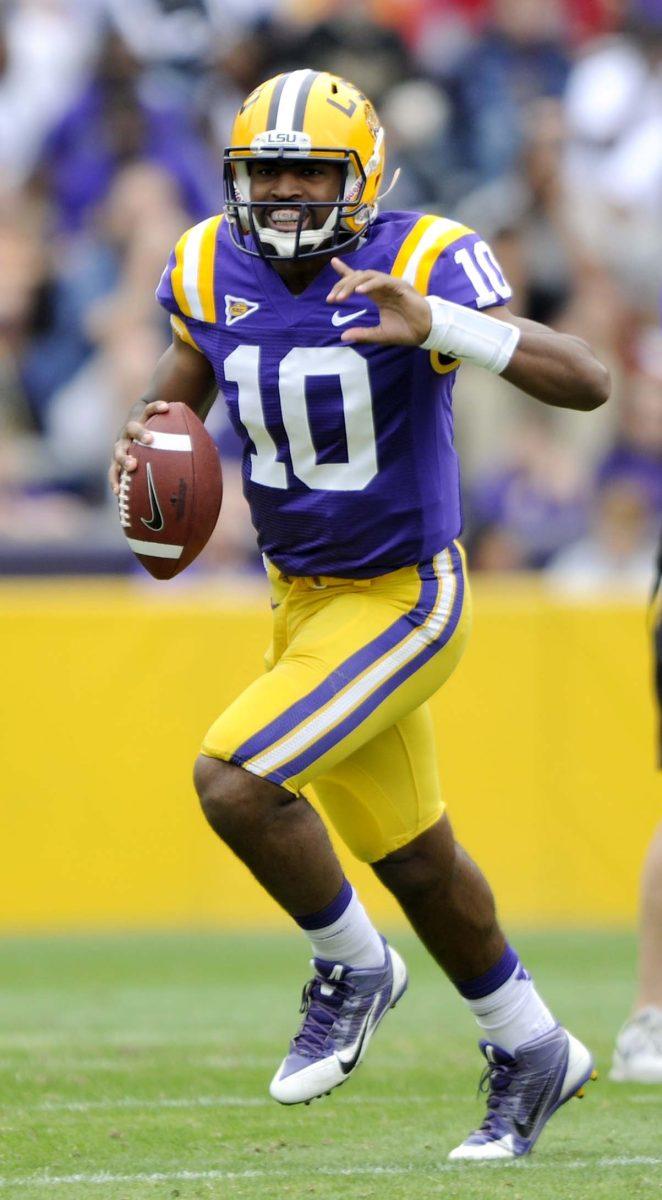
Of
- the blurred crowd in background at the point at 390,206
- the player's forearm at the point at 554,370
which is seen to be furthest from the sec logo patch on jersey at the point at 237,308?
the blurred crowd in background at the point at 390,206

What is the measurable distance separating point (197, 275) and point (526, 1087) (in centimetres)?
172

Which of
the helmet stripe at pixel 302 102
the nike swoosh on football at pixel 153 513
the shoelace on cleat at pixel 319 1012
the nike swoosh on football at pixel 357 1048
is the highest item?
the helmet stripe at pixel 302 102

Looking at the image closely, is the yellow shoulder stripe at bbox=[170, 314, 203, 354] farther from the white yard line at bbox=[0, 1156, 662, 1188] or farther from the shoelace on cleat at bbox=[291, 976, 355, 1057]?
the white yard line at bbox=[0, 1156, 662, 1188]

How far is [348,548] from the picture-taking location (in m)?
3.96

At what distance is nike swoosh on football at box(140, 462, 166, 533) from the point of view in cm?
400

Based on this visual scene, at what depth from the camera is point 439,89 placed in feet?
35.6

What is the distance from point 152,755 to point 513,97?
4.69 metres

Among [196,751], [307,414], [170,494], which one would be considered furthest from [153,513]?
[196,751]

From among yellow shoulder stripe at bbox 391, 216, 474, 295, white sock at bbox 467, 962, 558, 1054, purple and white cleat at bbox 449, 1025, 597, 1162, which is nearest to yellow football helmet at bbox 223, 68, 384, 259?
yellow shoulder stripe at bbox 391, 216, 474, 295

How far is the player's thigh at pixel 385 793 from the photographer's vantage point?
4.03 meters

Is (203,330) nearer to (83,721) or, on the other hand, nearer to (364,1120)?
(364,1120)

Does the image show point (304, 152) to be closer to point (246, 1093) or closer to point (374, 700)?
point (374, 700)

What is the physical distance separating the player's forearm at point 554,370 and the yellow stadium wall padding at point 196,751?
14.2 ft

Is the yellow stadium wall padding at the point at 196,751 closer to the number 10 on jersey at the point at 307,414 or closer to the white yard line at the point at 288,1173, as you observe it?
Result: the white yard line at the point at 288,1173
